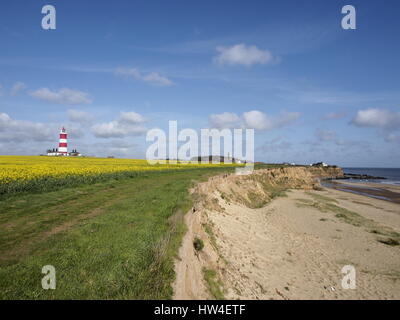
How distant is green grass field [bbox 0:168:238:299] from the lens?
232 inches

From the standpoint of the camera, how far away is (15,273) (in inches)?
239

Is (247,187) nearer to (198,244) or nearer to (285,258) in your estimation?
(285,258)

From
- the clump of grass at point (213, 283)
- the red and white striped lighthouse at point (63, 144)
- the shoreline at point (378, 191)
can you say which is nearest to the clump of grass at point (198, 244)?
the clump of grass at point (213, 283)

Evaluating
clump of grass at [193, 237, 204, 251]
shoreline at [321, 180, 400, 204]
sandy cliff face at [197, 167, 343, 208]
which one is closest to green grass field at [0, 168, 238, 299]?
clump of grass at [193, 237, 204, 251]

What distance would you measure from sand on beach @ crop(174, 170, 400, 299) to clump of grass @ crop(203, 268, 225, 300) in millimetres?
79

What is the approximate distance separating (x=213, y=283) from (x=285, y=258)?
7.51m

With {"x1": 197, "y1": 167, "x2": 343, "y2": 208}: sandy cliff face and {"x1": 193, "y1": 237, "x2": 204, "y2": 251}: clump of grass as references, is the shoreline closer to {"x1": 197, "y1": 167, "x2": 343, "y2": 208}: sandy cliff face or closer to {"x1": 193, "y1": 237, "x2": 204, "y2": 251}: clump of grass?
{"x1": 197, "y1": 167, "x2": 343, "y2": 208}: sandy cliff face

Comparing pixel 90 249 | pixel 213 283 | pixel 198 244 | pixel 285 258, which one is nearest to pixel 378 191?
pixel 285 258

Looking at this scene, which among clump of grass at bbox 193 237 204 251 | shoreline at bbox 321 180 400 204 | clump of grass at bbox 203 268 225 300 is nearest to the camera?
clump of grass at bbox 203 268 225 300

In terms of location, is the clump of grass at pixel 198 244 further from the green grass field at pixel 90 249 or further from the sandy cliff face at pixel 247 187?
the sandy cliff face at pixel 247 187

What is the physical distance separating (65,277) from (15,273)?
1330 millimetres

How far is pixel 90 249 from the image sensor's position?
773 centimetres

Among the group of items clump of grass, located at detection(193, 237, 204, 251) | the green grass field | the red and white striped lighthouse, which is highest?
the red and white striped lighthouse
